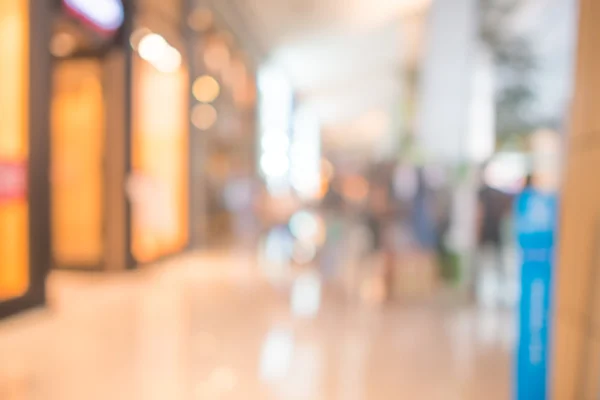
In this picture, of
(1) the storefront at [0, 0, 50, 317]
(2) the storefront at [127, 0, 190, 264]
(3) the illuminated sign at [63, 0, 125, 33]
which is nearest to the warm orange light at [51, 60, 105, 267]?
(2) the storefront at [127, 0, 190, 264]

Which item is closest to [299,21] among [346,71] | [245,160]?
[245,160]

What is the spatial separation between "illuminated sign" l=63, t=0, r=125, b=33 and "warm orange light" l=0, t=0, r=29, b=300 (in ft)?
1.55

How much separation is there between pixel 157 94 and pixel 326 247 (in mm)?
2462

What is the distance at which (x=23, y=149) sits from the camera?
3.07 m

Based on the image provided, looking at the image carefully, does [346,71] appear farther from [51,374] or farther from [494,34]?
[51,374]

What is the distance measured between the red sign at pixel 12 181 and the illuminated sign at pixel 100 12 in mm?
1204

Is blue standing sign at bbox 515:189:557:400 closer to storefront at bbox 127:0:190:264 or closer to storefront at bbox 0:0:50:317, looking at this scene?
storefront at bbox 0:0:50:317

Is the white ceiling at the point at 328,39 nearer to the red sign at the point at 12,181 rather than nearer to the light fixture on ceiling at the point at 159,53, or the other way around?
the light fixture on ceiling at the point at 159,53

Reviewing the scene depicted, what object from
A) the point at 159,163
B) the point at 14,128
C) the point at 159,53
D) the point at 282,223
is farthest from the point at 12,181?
the point at 282,223

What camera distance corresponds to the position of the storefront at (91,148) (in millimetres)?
4441

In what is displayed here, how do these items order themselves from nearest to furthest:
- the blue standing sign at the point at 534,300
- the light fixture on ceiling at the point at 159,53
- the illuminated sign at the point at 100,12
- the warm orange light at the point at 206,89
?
1. the blue standing sign at the point at 534,300
2. the illuminated sign at the point at 100,12
3. the light fixture on ceiling at the point at 159,53
4. the warm orange light at the point at 206,89

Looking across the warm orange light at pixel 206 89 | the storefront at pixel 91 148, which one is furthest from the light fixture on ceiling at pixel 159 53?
the warm orange light at pixel 206 89

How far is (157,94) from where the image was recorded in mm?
5320

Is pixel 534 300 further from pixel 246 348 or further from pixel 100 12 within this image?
pixel 100 12
